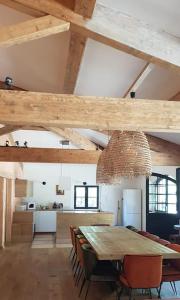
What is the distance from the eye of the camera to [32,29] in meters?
3.21

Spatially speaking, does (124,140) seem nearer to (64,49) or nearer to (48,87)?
(64,49)

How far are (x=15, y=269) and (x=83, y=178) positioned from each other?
6118 mm

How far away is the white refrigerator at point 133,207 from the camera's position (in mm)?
11453

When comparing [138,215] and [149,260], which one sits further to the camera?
[138,215]

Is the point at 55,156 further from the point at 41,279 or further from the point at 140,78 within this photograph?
the point at 140,78

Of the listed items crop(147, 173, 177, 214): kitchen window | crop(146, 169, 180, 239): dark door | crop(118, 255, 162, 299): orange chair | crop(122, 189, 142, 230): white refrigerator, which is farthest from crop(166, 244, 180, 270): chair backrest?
crop(122, 189, 142, 230): white refrigerator

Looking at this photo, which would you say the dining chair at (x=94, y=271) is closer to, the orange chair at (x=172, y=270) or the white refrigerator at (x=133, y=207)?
the orange chair at (x=172, y=270)

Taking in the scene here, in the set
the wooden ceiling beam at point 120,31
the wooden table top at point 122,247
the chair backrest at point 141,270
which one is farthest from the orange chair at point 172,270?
the wooden ceiling beam at point 120,31

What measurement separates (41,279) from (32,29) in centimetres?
479

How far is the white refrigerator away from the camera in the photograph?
37.6 feet

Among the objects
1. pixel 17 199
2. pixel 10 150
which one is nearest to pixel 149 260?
pixel 10 150

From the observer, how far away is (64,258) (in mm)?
8086

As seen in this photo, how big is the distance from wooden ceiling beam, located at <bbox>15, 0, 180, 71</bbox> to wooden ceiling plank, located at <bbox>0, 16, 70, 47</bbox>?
8 centimetres

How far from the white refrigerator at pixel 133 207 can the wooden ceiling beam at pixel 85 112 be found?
8071 mm
